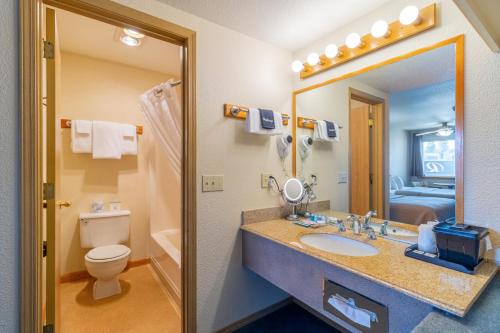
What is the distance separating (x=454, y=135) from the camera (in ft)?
3.93

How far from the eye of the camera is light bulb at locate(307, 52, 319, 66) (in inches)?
71.7

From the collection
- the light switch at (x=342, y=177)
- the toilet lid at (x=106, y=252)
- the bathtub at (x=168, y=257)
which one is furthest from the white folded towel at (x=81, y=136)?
the light switch at (x=342, y=177)

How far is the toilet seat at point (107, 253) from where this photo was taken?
7.20 ft

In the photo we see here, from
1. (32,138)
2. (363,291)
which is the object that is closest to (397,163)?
(363,291)

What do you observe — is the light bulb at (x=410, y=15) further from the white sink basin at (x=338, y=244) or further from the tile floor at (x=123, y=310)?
the tile floor at (x=123, y=310)

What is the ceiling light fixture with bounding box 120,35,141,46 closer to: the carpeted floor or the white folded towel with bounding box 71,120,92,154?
the white folded towel with bounding box 71,120,92,154

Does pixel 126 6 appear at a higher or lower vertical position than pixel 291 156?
higher

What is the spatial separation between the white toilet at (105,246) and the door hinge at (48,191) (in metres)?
1.12

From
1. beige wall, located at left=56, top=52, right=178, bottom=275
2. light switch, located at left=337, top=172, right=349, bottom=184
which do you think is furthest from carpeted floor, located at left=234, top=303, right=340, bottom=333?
beige wall, located at left=56, top=52, right=178, bottom=275

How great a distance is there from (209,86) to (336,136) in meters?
1.03

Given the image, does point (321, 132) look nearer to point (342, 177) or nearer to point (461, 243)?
point (342, 177)

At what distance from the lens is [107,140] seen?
8.30 feet

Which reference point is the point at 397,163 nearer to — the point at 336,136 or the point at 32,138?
the point at 336,136

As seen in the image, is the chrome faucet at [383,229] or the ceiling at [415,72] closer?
the ceiling at [415,72]
